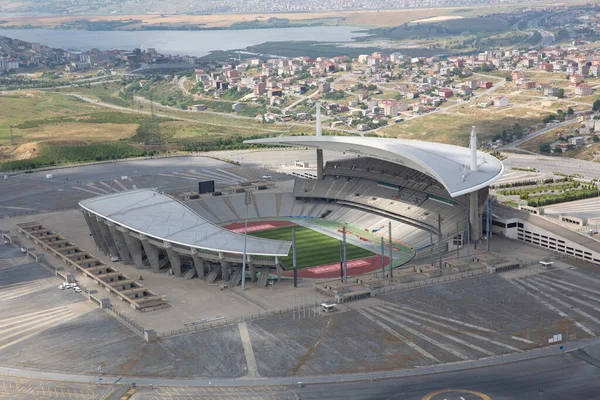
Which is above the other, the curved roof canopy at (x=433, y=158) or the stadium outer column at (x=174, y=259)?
the curved roof canopy at (x=433, y=158)

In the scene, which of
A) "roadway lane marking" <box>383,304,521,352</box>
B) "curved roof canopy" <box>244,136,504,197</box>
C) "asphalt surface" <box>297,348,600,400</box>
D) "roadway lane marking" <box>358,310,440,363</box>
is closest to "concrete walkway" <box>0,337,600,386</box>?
"asphalt surface" <box>297,348,600,400</box>

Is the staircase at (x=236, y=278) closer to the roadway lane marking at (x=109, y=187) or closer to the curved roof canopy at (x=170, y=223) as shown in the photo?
the curved roof canopy at (x=170, y=223)

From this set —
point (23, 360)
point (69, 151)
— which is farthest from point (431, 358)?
point (69, 151)

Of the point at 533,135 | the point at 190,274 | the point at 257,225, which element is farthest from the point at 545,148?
the point at 190,274

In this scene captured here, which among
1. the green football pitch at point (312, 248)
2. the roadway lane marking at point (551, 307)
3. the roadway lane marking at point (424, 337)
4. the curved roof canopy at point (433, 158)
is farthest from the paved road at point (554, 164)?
the roadway lane marking at point (424, 337)

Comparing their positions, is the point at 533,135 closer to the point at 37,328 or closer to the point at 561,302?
the point at 561,302

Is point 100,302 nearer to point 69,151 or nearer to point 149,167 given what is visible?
point 149,167
